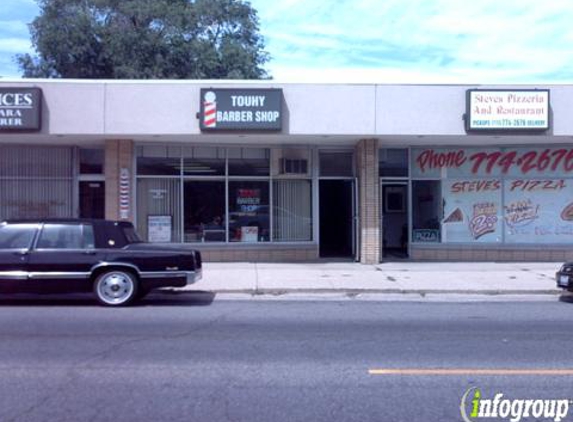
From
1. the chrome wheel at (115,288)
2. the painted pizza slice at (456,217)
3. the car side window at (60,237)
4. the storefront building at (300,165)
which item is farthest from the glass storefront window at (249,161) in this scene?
the chrome wheel at (115,288)

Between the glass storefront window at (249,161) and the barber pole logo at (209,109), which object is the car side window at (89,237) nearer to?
the barber pole logo at (209,109)

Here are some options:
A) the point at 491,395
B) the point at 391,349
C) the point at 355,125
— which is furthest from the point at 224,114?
the point at 491,395

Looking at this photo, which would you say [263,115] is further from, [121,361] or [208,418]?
[208,418]

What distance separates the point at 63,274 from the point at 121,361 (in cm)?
479

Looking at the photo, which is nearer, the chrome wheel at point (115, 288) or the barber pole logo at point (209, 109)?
the chrome wheel at point (115, 288)

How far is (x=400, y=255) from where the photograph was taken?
68.5 ft

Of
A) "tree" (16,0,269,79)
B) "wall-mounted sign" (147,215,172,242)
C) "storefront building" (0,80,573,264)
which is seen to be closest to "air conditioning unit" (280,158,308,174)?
"storefront building" (0,80,573,264)

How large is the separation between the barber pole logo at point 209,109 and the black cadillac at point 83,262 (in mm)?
5801

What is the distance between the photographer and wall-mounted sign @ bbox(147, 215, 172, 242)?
19344 millimetres

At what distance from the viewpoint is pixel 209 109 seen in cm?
1759

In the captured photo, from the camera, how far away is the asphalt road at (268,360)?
606 cm

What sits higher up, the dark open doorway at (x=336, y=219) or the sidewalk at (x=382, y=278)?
the dark open doorway at (x=336, y=219)

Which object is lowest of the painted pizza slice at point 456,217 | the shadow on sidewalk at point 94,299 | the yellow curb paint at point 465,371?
the yellow curb paint at point 465,371

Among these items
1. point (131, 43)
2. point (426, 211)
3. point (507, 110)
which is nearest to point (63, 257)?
point (426, 211)
